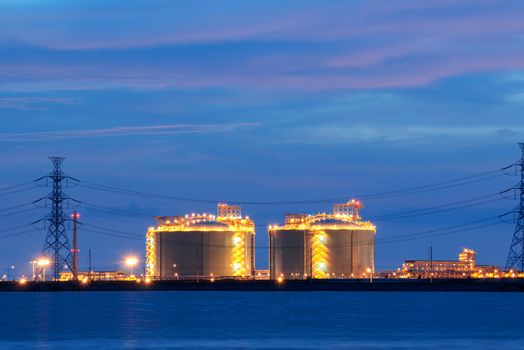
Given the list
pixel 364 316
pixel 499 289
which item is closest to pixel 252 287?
pixel 499 289

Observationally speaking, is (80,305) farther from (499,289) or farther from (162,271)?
(499,289)

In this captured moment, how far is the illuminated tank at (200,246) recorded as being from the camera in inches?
7239

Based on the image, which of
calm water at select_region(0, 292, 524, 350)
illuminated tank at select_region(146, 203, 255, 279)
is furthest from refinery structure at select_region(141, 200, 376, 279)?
calm water at select_region(0, 292, 524, 350)

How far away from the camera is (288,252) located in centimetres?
18488

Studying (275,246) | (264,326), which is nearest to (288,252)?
(275,246)

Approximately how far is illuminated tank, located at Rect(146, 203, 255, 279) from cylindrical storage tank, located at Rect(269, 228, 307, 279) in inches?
158

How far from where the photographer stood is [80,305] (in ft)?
501

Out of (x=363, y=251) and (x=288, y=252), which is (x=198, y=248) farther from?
(x=363, y=251)

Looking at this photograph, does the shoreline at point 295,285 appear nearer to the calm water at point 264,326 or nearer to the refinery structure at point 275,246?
the refinery structure at point 275,246

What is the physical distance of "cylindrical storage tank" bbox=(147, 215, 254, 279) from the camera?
603 ft

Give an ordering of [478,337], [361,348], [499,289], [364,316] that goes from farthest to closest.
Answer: [499,289]
[364,316]
[478,337]
[361,348]

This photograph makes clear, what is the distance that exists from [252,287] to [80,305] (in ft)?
118

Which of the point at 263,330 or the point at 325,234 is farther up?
the point at 325,234

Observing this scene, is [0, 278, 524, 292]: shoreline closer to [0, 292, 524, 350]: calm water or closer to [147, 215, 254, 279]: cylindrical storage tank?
[147, 215, 254, 279]: cylindrical storage tank
